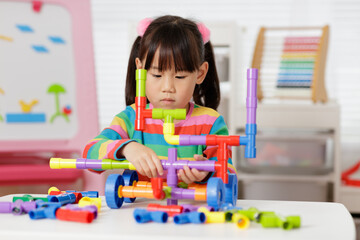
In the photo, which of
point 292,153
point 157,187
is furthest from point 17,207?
point 292,153

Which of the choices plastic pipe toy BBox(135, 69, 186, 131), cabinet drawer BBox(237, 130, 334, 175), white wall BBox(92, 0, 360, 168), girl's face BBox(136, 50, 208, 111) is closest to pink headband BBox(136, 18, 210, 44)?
girl's face BBox(136, 50, 208, 111)

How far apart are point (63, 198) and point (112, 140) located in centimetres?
15

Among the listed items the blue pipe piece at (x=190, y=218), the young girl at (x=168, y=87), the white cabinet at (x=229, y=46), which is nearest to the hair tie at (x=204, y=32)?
the young girl at (x=168, y=87)

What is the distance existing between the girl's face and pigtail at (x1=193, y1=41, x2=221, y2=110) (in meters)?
0.21

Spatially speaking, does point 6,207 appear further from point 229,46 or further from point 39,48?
point 229,46

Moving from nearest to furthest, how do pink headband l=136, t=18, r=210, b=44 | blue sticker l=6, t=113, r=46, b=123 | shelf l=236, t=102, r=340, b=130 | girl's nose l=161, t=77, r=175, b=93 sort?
girl's nose l=161, t=77, r=175, b=93 → pink headband l=136, t=18, r=210, b=44 → blue sticker l=6, t=113, r=46, b=123 → shelf l=236, t=102, r=340, b=130

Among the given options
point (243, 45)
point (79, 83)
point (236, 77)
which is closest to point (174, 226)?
point (79, 83)

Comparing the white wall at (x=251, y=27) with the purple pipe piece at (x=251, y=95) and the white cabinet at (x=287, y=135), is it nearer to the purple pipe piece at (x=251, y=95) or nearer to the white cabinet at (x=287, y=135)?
the white cabinet at (x=287, y=135)

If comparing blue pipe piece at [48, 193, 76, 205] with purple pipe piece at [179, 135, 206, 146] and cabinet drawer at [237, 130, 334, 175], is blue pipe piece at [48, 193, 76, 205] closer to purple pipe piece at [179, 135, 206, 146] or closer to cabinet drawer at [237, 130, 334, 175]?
purple pipe piece at [179, 135, 206, 146]

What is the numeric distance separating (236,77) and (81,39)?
0.79 m

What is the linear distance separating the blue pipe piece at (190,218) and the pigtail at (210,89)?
0.57m

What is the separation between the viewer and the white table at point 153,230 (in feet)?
1.94

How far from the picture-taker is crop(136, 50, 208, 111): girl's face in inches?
37.1

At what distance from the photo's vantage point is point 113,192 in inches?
29.6
